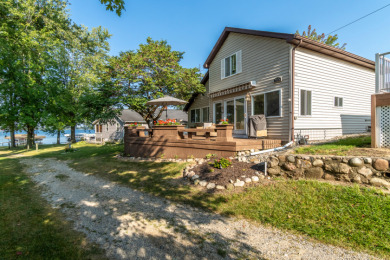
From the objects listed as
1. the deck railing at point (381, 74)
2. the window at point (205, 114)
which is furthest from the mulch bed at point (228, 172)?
the window at point (205, 114)

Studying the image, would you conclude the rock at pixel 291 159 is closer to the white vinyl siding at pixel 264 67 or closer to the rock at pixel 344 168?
the rock at pixel 344 168

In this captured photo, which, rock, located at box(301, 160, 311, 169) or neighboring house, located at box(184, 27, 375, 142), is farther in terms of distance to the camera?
neighboring house, located at box(184, 27, 375, 142)

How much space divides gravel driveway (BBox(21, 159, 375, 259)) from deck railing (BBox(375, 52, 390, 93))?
18.8 feet

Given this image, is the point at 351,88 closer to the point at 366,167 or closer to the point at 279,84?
the point at 279,84

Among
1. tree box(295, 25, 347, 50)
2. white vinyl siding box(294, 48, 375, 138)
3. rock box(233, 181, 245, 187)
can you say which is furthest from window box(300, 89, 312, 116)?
tree box(295, 25, 347, 50)

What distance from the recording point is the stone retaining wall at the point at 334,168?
404 centimetres

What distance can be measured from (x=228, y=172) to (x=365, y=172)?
322 centimetres

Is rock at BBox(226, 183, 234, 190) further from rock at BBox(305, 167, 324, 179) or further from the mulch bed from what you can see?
rock at BBox(305, 167, 324, 179)

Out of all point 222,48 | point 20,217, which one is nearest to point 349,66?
point 222,48

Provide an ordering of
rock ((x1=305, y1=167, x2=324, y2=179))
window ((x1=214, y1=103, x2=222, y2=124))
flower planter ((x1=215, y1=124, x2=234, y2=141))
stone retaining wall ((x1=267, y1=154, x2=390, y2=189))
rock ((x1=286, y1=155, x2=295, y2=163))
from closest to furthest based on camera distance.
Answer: stone retaining wall ((x1=267, y1=154, x2=390, y2=189))
rock ((x1=305, y1=167, x2=324, y2=179))
rock ((x1=286, y1=155, x2=295, y2=163))
flower planter ((x1=215, y1=124, x2=234, y2=141))
window ((x1=214, y1=103, x2=222, y2=124))

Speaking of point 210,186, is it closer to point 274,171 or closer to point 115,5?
point 274,171

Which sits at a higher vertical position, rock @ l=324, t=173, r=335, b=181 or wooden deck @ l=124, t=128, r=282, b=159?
wooden deck @ l=124, t=128, r=282, b=159

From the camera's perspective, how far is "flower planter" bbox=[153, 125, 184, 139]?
8.64 m

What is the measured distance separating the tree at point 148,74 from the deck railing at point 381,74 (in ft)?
31.6
